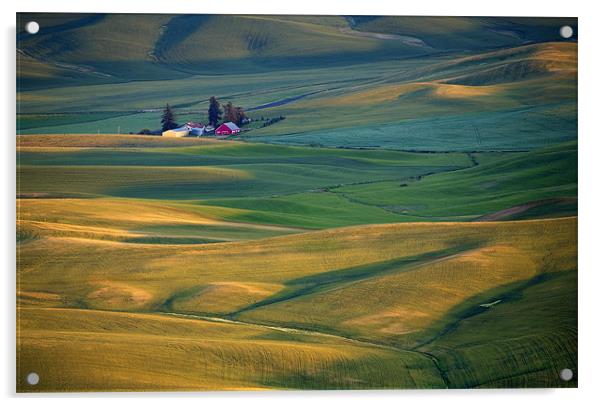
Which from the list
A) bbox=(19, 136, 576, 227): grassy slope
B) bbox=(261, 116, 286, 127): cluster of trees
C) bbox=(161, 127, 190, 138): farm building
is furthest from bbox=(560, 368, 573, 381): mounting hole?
bbox=(161, 127, 190, 138): farm building

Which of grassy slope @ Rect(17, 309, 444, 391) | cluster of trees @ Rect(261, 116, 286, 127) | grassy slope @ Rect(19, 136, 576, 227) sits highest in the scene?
cluster of trees @ Rect(261, 116, 286, 127)

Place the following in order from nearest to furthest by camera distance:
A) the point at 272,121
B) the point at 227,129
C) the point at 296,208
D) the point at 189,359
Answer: the point at 189,359 < the point at 296,208 < the point at 227,129 < the point at 272,121

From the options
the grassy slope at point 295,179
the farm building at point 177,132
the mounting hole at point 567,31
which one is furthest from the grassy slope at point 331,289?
the mounting hole at point 567,31

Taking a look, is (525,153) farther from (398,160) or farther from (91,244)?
(91,244)

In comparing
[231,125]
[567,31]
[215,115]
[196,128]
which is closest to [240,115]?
[231,125]

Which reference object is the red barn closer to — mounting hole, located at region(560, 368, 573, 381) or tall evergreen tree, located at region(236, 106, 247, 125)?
tall evergreen tree, located at region(236, 106, 247, 125)

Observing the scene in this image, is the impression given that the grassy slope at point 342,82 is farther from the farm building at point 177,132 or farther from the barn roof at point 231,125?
the barn roof at point 231,125

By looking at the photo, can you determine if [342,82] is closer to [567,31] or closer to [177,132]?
[177,132]

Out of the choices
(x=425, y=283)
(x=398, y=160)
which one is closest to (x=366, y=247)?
(x=425, y=283)
